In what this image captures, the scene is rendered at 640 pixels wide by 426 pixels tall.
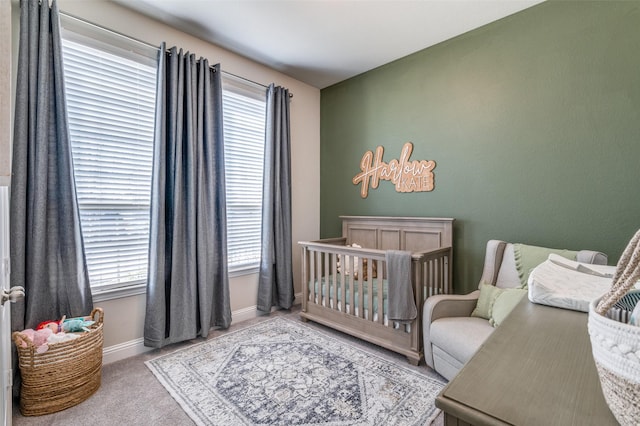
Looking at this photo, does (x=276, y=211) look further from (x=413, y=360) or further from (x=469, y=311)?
(x=469, y=311)

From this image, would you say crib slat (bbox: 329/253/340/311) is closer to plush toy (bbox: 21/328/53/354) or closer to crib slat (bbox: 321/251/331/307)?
crib slat (bbox: 321/251/331/307)

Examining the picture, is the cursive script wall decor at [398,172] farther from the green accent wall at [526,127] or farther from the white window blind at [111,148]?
the white window blind at [111,148]

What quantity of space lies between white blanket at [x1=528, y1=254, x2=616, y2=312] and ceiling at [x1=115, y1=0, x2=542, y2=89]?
2022mm

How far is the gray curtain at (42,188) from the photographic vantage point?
1.74m

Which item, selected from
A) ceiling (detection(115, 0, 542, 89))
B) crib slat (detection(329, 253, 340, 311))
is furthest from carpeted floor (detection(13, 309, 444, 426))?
ceiling (detection(115, 0, 542, 89))

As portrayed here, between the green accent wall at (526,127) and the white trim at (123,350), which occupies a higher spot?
the green accent wall at (526,127)

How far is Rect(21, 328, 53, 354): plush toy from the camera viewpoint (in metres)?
1.60

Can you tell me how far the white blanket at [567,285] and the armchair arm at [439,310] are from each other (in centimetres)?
84

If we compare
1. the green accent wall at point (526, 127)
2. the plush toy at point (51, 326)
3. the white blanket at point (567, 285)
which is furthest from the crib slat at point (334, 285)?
the plush toy at point (51, 326)

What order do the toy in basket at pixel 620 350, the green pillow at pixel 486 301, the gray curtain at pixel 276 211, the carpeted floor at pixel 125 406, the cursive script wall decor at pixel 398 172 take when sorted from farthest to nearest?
1. the gray curtain at pixel 276 211
2. the cursive script wall decor at pixel 398 172
3. the green pillow at pixel 486 301
4. the carpeted floor at pixel 125 406
5. the toy in basket at pixel 620 350

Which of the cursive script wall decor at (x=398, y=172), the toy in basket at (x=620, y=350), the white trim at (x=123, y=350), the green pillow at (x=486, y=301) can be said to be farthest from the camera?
the cursive script wall decor at (x=398, y=172)

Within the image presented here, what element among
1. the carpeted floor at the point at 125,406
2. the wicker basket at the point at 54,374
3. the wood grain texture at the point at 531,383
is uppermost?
the wood grain texture at the point at 531,383

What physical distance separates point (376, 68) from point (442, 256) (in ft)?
6.82

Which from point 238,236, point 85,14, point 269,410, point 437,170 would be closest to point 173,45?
point 85,14
